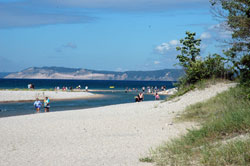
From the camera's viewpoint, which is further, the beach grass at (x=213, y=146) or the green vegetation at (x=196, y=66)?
the green vegetation at (x=196, y=66)

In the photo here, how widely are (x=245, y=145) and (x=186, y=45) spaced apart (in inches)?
708

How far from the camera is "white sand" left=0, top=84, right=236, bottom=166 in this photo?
31.1ft

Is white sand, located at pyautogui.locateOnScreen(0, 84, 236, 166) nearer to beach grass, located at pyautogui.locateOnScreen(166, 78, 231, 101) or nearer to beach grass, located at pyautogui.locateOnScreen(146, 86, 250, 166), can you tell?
beach grass, located at pyautogui.locateOnScreen(146, 86, 250, 166)

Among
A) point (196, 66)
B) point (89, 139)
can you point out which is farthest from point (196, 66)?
point (89, 139)

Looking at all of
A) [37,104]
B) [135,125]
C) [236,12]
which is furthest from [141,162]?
[37,104]

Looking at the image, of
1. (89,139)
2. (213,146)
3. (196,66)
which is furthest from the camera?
(196,66)

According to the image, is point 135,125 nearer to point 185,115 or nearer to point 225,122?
point 185,115

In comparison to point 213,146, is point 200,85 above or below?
above

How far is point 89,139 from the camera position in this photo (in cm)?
1282

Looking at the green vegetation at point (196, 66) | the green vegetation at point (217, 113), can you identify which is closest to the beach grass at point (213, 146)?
the green vegetation at point (217, 113)

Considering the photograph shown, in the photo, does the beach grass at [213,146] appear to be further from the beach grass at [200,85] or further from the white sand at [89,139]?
the beach grass at [200,85]

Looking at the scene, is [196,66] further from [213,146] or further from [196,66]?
[213,146]

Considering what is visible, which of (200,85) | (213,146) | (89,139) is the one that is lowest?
(89,139)

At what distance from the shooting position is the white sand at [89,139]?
948cm
